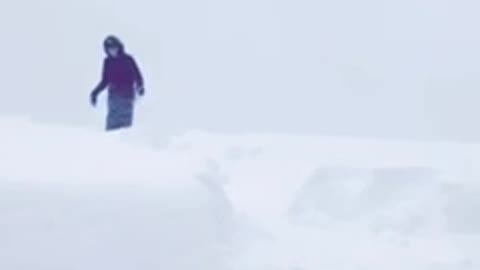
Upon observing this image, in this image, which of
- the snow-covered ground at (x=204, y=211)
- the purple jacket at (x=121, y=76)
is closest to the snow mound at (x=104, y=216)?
the snow-covered ground at (x=204, y=211)

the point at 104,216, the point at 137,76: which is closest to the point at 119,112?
the point at 137,76

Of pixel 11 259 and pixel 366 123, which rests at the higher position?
pixel 11 259

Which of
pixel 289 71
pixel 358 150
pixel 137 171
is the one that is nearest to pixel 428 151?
pixel 358 150

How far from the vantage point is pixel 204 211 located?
752 centimetres

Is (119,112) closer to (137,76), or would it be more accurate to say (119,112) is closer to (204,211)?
(137,76)

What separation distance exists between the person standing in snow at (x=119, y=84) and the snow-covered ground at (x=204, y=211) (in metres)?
0.40

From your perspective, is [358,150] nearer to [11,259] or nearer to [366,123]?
[11,259]

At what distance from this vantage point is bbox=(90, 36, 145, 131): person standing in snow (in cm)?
921

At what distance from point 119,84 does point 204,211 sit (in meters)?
2.10

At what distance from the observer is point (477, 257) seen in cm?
961

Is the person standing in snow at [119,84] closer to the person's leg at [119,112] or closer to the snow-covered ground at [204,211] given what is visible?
the person's leg at [119,112]

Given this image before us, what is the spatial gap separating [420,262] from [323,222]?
67.3 inches

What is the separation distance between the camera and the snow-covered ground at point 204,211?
7.14m

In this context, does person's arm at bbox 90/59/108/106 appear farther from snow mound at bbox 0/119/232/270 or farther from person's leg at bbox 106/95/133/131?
snow mound at bbox 0/119/232/270
